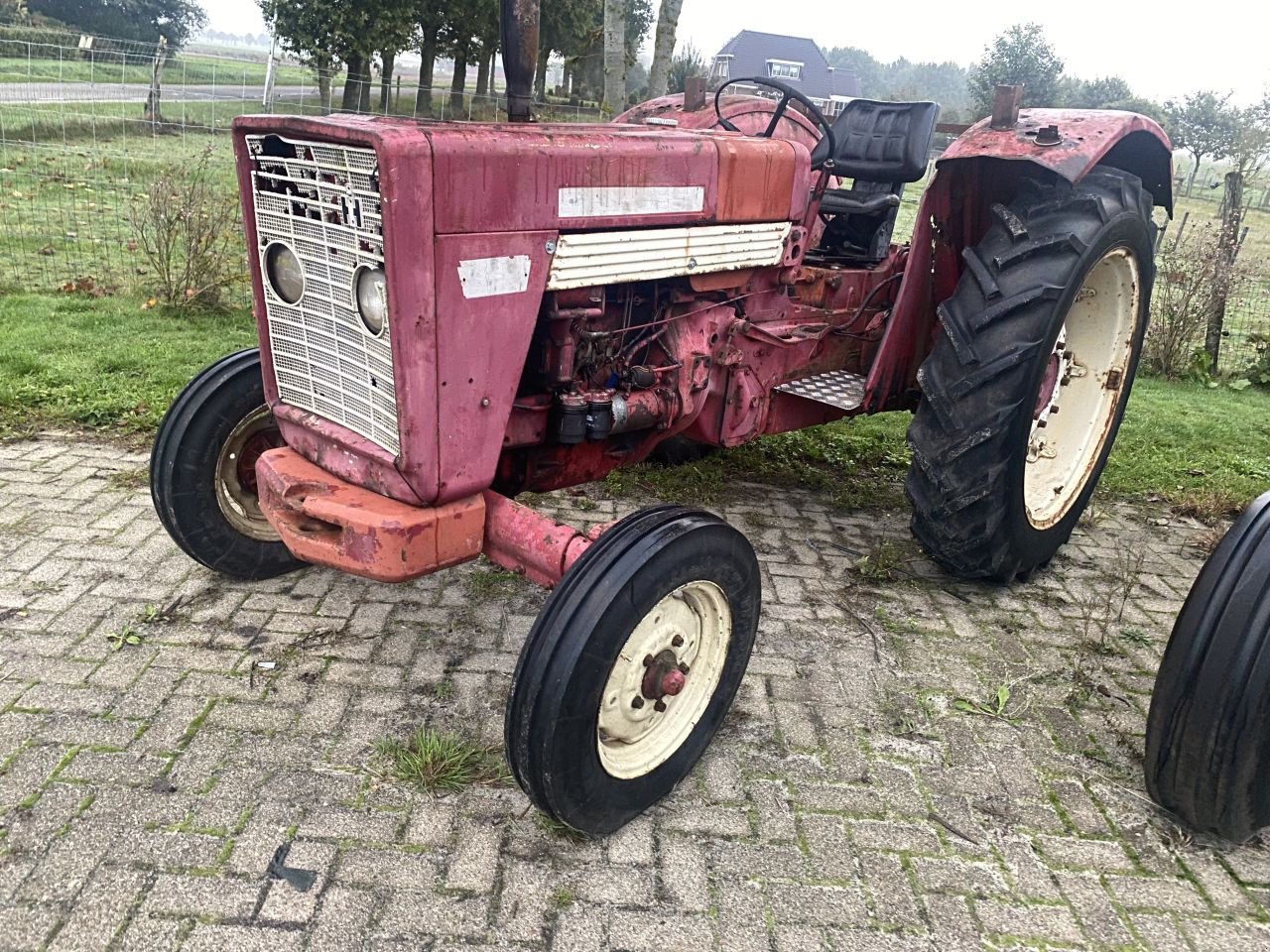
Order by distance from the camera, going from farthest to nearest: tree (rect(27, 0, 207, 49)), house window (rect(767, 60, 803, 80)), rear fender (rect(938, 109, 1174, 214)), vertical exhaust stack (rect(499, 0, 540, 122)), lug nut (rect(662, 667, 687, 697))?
house window (rect(767, 60, 803, 80)) < tree (rect(27, 0, 207, 49)) < rear fender (rect(938, 109, 1174, 214)) < vertical exhaust stack (rect(499, 0, 540, 122)) < lug nut (rect(662, 667, 687, 697))

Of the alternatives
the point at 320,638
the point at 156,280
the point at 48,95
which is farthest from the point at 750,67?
the point at 320,638

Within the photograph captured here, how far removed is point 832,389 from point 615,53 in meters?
6.74

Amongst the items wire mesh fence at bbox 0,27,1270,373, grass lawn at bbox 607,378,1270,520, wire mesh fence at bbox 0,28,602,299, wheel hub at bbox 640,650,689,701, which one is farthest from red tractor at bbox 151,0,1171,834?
wire mesh fence at bbox 0,28,602,299

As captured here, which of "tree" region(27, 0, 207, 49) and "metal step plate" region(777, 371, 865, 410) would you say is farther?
"tree" region(27, 0, 207, 49)

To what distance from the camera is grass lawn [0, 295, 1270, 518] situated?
4.67m

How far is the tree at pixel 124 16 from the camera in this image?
31906 millimetres

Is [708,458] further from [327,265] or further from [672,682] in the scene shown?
[327,265]

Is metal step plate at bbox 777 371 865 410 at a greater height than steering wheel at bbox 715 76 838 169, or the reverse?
steering wheel at bbox 715 76 838 169

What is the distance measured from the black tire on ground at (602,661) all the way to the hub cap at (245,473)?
1.56 m

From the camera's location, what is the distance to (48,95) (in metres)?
17.3

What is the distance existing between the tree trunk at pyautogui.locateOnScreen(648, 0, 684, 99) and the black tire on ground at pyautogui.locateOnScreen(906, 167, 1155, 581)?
662 centimetres

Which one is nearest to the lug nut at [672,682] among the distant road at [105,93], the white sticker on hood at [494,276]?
the white sticker on hood at [494,276]

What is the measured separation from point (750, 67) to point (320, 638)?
5820 centimetres

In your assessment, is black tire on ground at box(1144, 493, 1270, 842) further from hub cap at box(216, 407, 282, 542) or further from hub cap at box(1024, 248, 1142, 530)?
hub cap at box(216, 407, 282, 542)
